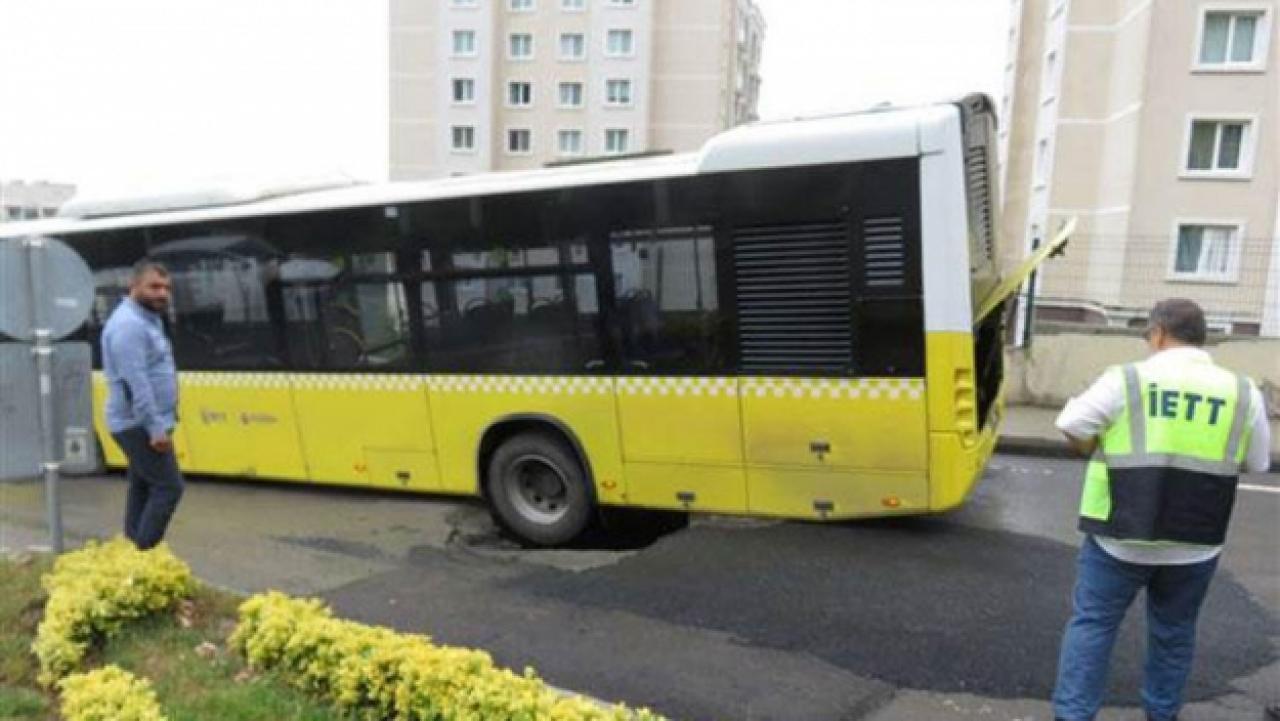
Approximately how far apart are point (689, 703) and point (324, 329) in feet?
16.3

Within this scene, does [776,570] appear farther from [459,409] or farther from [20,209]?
[20,209]

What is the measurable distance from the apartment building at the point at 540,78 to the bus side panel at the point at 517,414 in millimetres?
49411

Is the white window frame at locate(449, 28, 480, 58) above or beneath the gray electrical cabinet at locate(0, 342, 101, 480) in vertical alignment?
above

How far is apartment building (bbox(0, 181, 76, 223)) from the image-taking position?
61594 mm

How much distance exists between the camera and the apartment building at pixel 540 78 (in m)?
54.9

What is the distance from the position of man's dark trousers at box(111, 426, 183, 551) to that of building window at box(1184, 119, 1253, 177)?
2894 centimetres

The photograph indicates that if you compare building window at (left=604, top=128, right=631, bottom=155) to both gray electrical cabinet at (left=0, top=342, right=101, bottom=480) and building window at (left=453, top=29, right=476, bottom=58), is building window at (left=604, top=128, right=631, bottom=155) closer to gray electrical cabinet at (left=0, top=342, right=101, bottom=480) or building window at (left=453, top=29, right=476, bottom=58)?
building window at (left=453, top=29, right=476, bottom=58)

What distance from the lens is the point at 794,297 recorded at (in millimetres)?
5758

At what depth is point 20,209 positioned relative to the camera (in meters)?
61.1

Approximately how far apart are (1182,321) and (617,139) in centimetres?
5439

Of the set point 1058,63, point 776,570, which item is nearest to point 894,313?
point 776,570

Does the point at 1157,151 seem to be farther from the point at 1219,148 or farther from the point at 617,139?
the point at 617,139

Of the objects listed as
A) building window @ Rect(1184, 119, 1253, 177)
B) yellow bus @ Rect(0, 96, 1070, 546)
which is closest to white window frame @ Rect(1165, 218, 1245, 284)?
building window @ Rect(1184, 119, 1253, 177)

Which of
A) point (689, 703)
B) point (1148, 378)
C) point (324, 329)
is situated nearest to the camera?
point (1148, 378)
